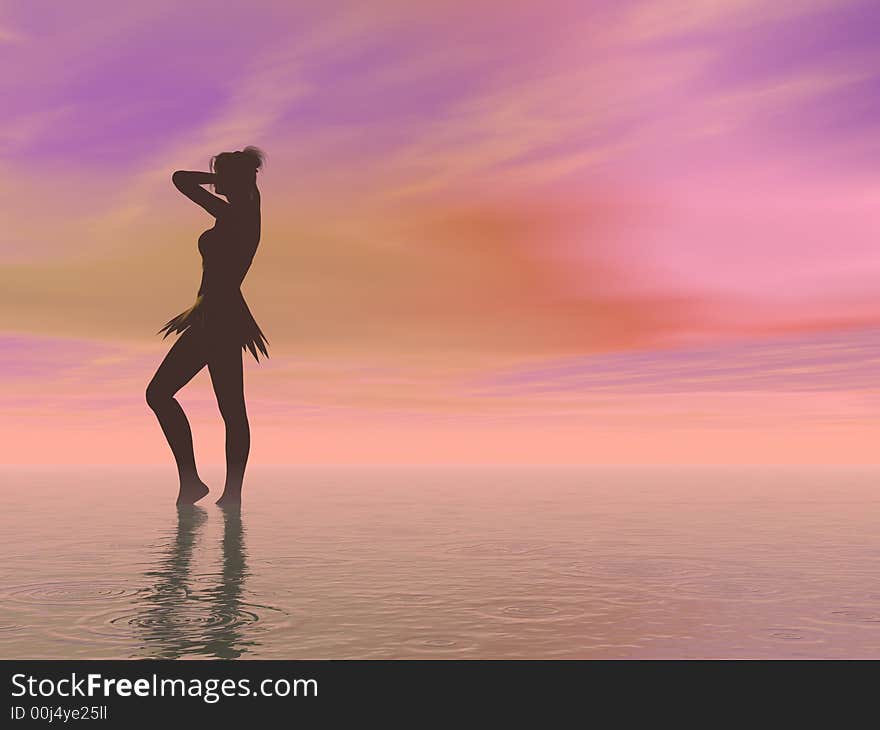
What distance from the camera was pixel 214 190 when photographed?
60.2ft

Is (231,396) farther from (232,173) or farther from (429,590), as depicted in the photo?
(429,590)

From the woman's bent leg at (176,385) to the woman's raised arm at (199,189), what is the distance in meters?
2.39

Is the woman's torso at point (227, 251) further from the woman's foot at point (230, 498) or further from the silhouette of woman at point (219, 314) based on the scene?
the woman's foot at point (230, 498)

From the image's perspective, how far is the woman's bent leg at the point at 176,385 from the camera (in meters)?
18.1

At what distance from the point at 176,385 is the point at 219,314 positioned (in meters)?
1.59

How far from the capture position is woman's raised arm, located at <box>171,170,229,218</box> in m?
17.8

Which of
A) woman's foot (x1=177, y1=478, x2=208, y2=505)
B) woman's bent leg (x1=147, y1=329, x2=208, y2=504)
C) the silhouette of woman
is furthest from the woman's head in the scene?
woman's foot (x1=177, y1=478, x2=208, y2=505)

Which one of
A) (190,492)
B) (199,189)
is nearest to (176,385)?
(190,492)

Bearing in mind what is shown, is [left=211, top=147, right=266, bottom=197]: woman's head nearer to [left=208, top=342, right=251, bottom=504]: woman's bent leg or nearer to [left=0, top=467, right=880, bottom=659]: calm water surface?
[left=208, top=342, right=251, bottom=504]: woman's bent leg

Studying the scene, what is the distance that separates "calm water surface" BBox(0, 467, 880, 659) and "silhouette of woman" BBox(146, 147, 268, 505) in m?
2.00

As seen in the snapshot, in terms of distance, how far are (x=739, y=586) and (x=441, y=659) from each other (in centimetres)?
549

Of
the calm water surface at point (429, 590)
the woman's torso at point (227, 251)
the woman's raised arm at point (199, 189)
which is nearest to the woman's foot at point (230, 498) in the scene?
the calm water surface at point (429, 590)
